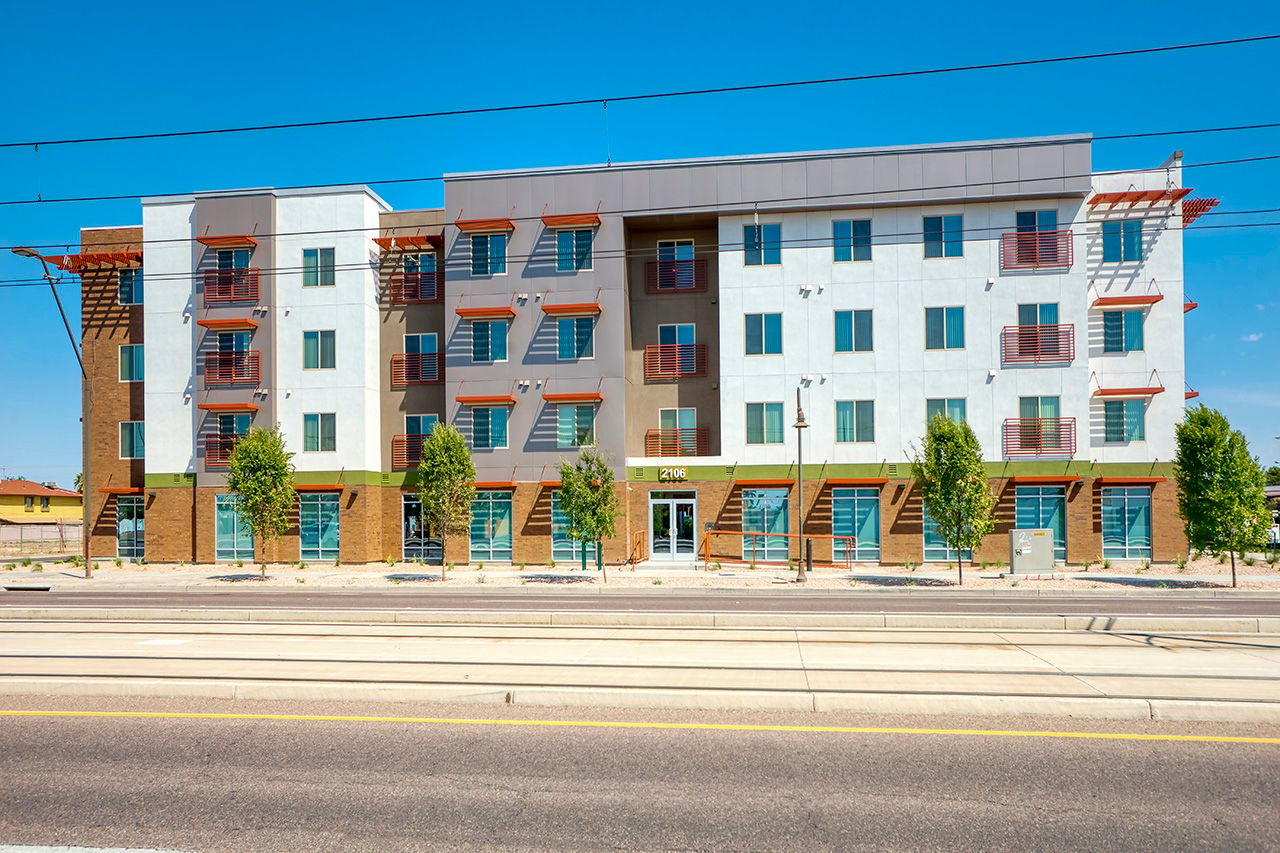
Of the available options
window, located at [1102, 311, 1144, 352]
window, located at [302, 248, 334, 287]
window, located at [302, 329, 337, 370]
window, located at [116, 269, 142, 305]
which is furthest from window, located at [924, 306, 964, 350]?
window, located at [116, 269, 142, 305]

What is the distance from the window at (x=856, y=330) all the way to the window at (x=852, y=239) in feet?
7.07

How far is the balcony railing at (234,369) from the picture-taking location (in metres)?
35.6

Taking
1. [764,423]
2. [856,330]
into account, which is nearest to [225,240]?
[764,423]

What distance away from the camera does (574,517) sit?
29672mm

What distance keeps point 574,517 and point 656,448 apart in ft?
21.1

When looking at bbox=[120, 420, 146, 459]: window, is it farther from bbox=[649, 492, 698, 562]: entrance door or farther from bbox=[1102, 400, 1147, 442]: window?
bbox=[1102, 400, 1147, 442]: window

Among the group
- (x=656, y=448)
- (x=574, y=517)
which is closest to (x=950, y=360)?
(x=656, y=448)

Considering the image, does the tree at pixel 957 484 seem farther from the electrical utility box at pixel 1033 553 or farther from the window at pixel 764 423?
the window at pixel 764 423

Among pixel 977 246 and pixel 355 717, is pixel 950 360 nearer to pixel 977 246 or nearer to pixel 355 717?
pixel 977 246

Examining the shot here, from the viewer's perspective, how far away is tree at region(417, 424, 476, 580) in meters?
30.2

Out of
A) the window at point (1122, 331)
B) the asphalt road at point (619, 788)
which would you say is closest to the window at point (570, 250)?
the window at point (1122, 331)

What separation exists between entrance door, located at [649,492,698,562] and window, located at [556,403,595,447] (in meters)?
3.65

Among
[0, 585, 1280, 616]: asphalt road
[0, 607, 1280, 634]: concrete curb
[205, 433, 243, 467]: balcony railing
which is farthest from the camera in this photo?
[205, 433, 243, 467]: balcony railing

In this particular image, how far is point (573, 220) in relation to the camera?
110ft
